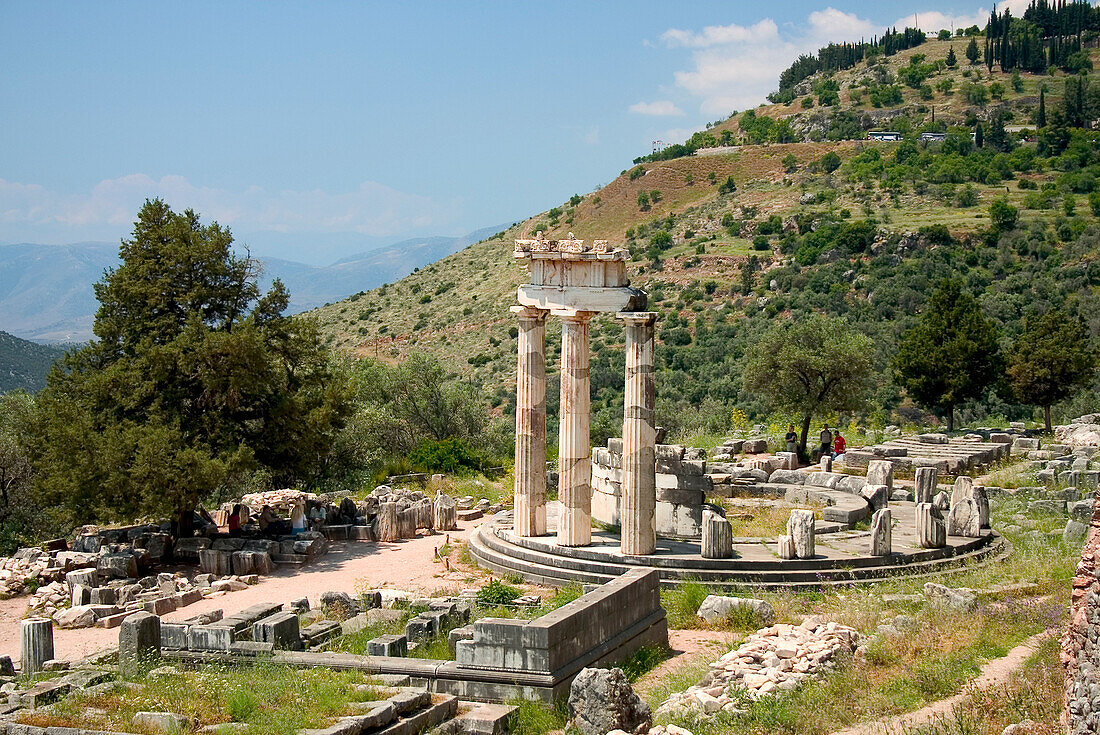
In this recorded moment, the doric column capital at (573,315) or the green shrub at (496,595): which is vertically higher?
the doric column capital at (573,315)

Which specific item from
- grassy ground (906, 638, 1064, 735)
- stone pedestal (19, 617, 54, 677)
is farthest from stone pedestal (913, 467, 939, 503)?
stone pedestal (19, 617, 54, 677)

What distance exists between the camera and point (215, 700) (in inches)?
479

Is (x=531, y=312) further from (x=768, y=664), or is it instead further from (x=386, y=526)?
(x=768, y=664)

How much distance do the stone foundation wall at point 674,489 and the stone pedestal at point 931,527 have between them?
3.96 m

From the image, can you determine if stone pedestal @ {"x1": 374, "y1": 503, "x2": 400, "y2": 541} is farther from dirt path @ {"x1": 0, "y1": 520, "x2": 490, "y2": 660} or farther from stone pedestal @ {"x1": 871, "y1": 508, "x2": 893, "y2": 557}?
stone pedestal @ {"x1": 871, "y1": 508, "x2": 893, "y2": 557}

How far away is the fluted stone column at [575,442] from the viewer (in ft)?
68.4

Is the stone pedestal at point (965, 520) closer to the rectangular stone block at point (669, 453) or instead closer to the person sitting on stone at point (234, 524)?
the rectangular stone block at point (669, 453)

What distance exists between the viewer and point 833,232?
68.7m

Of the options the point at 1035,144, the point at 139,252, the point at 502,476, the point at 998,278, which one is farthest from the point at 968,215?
the point at 139,252

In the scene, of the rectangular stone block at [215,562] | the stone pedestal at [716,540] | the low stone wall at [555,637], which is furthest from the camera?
the rectangular stone block at [215,562]

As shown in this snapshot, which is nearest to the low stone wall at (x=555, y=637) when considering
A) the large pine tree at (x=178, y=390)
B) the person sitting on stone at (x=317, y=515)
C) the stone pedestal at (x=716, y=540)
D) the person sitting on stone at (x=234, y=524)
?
the stone pedestal at (x=716, y=540)

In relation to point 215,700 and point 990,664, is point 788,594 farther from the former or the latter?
point 215,700

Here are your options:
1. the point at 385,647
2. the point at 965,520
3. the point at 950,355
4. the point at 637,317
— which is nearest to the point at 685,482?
the point at 637,317

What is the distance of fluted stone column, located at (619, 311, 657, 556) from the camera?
19734mm
